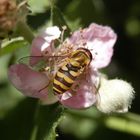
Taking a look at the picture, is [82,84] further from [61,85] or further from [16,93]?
[16,93]

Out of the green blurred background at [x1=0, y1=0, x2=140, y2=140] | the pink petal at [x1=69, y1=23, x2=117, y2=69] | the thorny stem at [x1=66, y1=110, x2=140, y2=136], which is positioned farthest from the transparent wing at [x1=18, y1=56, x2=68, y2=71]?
the thorny stem at [x1=66, y1=110, x2=140, y2=136]

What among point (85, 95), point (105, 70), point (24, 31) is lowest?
point (105, 70)

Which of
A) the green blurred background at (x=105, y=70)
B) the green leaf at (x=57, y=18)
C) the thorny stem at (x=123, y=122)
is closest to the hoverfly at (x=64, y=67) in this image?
the green leaf at (x=57, y=18)

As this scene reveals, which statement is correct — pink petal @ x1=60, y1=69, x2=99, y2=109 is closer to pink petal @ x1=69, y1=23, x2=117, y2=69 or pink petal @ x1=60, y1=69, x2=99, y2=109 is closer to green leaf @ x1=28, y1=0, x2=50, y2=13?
pink petal @ x1=69, y1=23, x2=117, y2=69

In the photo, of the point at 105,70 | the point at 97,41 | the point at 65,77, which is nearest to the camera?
the point at 65,77

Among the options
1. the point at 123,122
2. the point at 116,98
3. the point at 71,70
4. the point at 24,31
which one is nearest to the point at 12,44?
the point at 24,31

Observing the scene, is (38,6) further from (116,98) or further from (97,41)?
(116,98)

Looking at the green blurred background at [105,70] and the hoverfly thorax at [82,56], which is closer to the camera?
the hoverfly thorax at [82,56]

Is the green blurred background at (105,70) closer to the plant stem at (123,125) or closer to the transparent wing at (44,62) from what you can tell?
the plant stem at (123,125)
